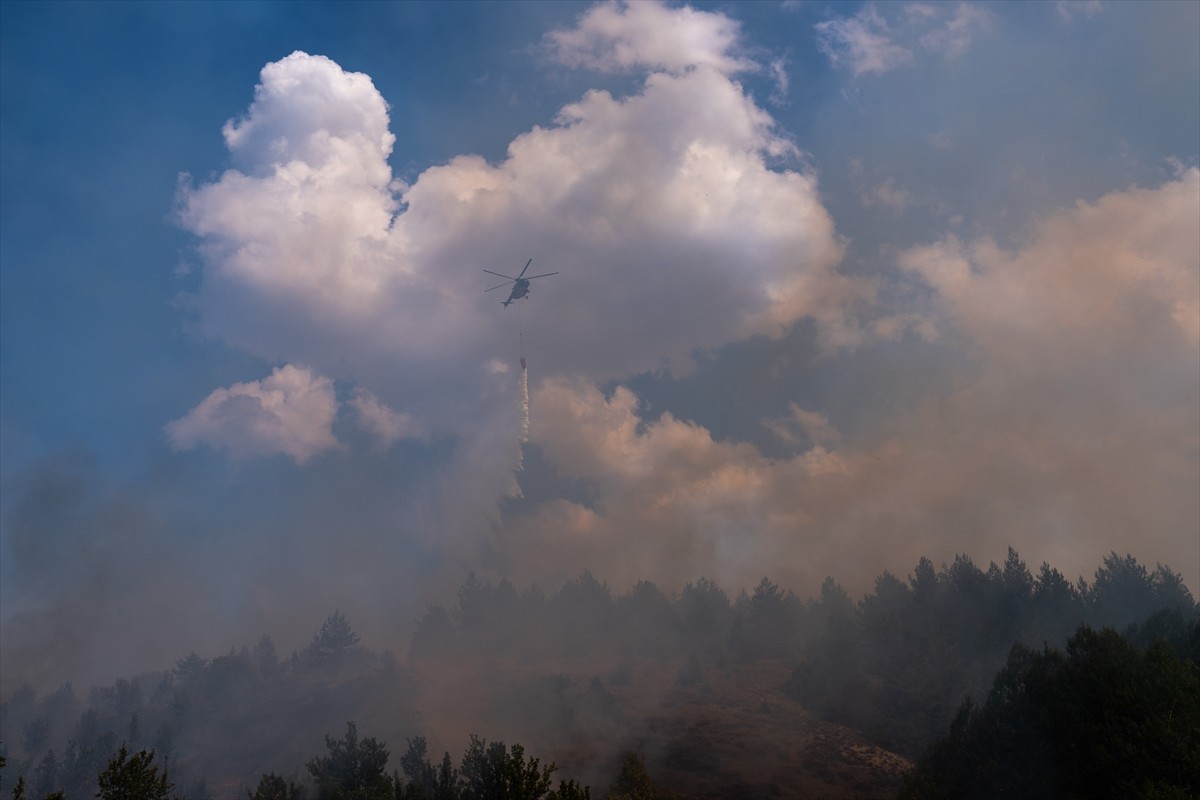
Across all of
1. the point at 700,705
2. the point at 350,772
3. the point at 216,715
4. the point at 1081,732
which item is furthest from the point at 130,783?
the point at 216,715

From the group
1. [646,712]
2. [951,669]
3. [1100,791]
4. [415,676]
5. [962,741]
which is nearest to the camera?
[1100,791]

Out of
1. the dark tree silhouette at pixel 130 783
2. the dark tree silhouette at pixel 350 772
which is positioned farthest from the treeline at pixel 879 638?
the dark tree silhouette at pixel 130 783

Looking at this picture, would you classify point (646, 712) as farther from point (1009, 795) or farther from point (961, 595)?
point (1009, 795)

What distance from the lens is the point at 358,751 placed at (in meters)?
65.1

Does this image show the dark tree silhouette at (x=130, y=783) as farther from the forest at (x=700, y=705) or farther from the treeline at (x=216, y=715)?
the treeline at (x=216, y=715)

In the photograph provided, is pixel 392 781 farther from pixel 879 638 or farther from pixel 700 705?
pixel 879 638

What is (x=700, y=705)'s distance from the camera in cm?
10250

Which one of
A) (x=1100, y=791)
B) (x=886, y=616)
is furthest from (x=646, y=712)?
(x=1100, y=791)

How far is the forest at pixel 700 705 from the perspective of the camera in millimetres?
51500

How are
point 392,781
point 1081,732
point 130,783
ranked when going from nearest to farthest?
point 130,783 < point 1081,732 < point 392,781

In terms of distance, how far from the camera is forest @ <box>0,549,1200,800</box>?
5150 centimetres

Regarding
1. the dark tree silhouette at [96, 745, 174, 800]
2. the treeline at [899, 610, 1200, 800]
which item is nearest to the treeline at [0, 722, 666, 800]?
the dark tree silhouette at [96, 745, 174, 800]

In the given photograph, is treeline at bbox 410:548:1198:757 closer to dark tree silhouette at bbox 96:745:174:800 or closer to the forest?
the forest

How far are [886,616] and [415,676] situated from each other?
256ft
